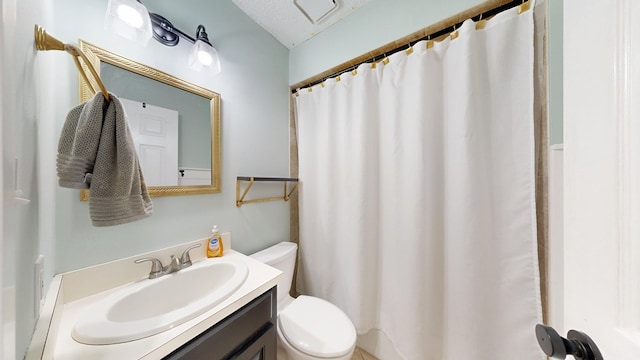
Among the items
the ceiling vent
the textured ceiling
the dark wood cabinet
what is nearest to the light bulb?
the textured ceiling

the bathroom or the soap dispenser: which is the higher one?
the bathroom

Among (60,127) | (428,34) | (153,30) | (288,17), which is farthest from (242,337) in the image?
(288,17)

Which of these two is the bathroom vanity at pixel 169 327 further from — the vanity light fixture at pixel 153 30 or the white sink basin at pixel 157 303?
the vanity light fixture at pixel 153 30

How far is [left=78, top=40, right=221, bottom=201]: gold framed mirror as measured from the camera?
791 mm

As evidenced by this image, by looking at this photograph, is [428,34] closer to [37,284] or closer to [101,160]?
[101,160]

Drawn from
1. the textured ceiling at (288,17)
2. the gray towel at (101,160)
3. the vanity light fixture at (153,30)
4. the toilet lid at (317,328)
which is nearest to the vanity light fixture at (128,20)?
the vanity light fixture at (153,30)

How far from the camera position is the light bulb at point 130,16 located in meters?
0.75

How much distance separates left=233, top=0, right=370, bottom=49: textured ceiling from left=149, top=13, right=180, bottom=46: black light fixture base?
1.58ft

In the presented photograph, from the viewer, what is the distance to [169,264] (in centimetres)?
93

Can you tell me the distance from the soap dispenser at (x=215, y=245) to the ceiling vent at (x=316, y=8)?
4.56ft

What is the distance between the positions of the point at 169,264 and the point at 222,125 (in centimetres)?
77

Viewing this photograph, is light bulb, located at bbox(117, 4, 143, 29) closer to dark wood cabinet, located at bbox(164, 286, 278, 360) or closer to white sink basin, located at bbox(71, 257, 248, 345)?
white sink basin, located at bbox(71, 257, 248, 345)
